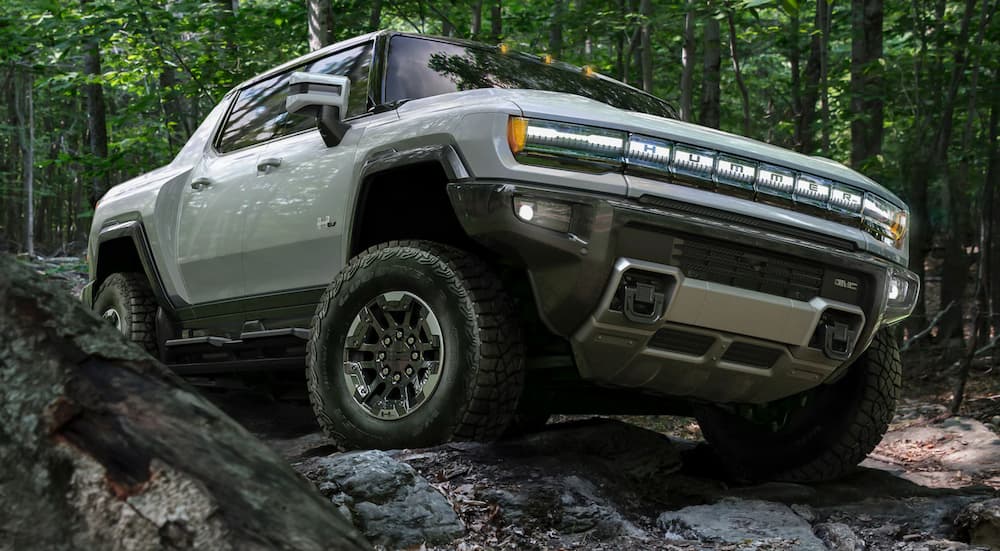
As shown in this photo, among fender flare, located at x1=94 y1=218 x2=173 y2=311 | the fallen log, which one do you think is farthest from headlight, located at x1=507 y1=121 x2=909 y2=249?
fender flare, located at x1=94 y1=218 x2=173 y2=311

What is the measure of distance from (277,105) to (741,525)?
3300 mm

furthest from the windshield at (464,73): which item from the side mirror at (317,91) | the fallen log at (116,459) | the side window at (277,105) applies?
the fallen log at (116,459)

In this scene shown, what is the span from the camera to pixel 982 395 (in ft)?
29.5

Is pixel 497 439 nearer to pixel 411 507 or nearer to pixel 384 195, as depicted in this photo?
pixel 411 507

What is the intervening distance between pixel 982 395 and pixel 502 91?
702 centimetres

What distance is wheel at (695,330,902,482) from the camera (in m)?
4.28

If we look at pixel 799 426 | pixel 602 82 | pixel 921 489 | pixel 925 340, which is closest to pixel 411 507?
pixel 799 426

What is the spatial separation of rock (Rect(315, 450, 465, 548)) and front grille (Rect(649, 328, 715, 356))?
982 mm

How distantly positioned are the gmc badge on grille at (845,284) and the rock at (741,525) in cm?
89

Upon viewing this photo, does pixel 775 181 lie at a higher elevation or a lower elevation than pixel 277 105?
lower

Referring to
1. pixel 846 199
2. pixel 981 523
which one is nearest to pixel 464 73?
pixel 846 199

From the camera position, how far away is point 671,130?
11.8ft

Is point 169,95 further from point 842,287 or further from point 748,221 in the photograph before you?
point 842,287

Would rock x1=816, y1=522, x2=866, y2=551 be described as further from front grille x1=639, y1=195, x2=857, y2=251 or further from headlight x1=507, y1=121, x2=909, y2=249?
headlight x1=507, y1=121, x2=909, y2=249
